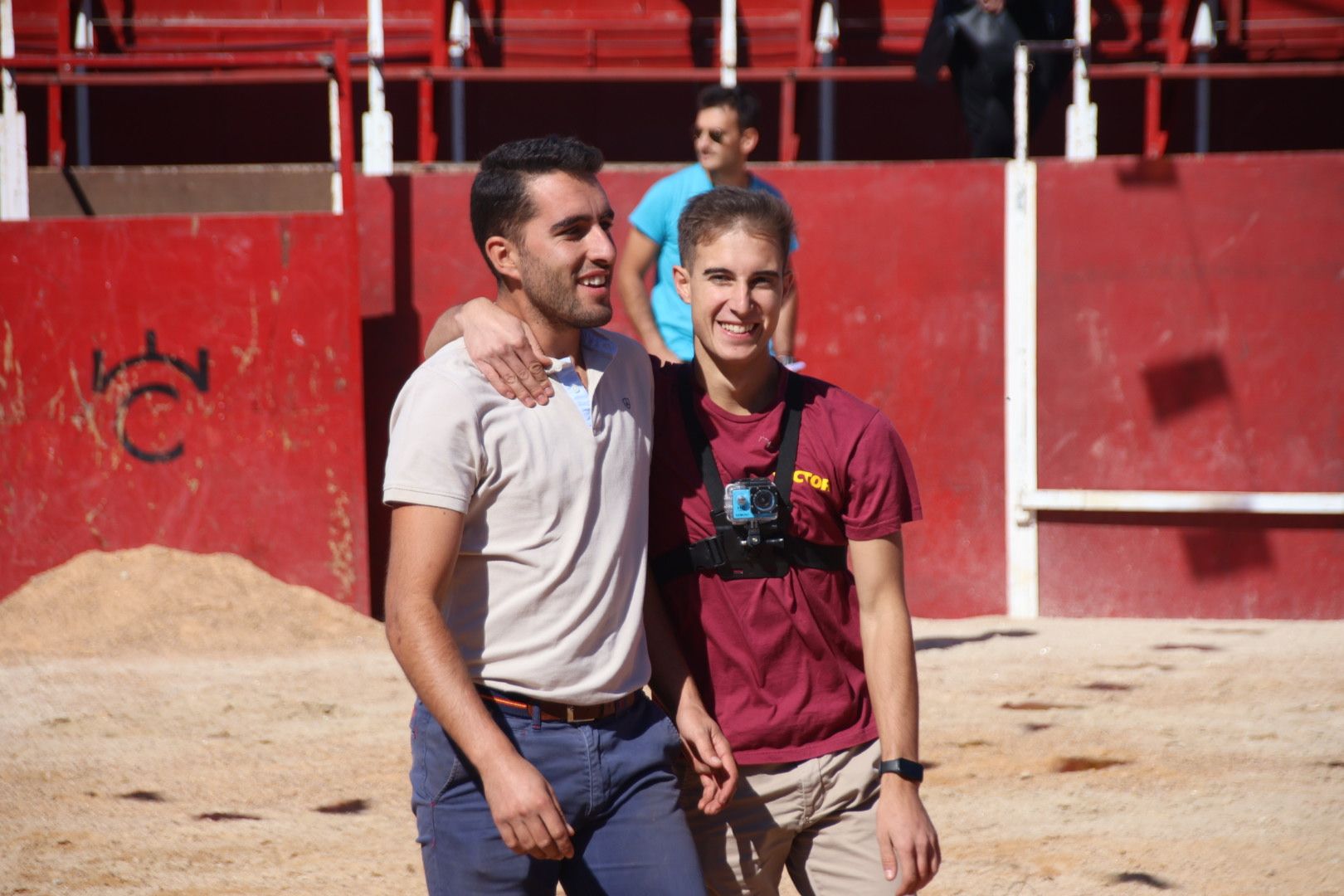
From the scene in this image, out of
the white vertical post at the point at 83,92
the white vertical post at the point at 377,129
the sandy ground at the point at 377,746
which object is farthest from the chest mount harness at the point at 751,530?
the white vertical post at the point at 83,92

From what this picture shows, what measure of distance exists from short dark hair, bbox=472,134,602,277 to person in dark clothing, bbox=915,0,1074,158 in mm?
6398

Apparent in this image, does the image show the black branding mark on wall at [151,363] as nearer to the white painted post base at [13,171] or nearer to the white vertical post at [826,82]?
the white painted post base at [13,171]

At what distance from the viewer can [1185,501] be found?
7777 mm

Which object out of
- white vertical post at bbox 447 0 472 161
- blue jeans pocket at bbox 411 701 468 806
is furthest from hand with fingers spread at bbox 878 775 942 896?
white vertical post at bbox 447 0 472 161

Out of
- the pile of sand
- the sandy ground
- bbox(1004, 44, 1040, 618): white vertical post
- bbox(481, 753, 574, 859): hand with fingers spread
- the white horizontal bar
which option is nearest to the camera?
bbox(481, 753, 574, 859): hand with fingers spread

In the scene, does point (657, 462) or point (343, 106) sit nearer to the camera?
point (657, 462)

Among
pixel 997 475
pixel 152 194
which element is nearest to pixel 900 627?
pixel 997 475

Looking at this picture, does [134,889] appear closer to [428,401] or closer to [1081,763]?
[428,401]

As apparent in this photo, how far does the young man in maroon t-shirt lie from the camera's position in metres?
2.73

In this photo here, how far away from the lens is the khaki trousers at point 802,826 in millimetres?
2740

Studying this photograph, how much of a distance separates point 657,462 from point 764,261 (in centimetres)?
45

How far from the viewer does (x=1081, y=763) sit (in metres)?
5.40

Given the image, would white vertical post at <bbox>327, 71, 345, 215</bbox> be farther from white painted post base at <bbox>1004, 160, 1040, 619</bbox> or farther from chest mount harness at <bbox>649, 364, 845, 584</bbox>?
chest mount harness at <bbox>649, 364, 845, 584</bbox>

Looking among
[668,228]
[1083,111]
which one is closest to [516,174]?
[668,228]
